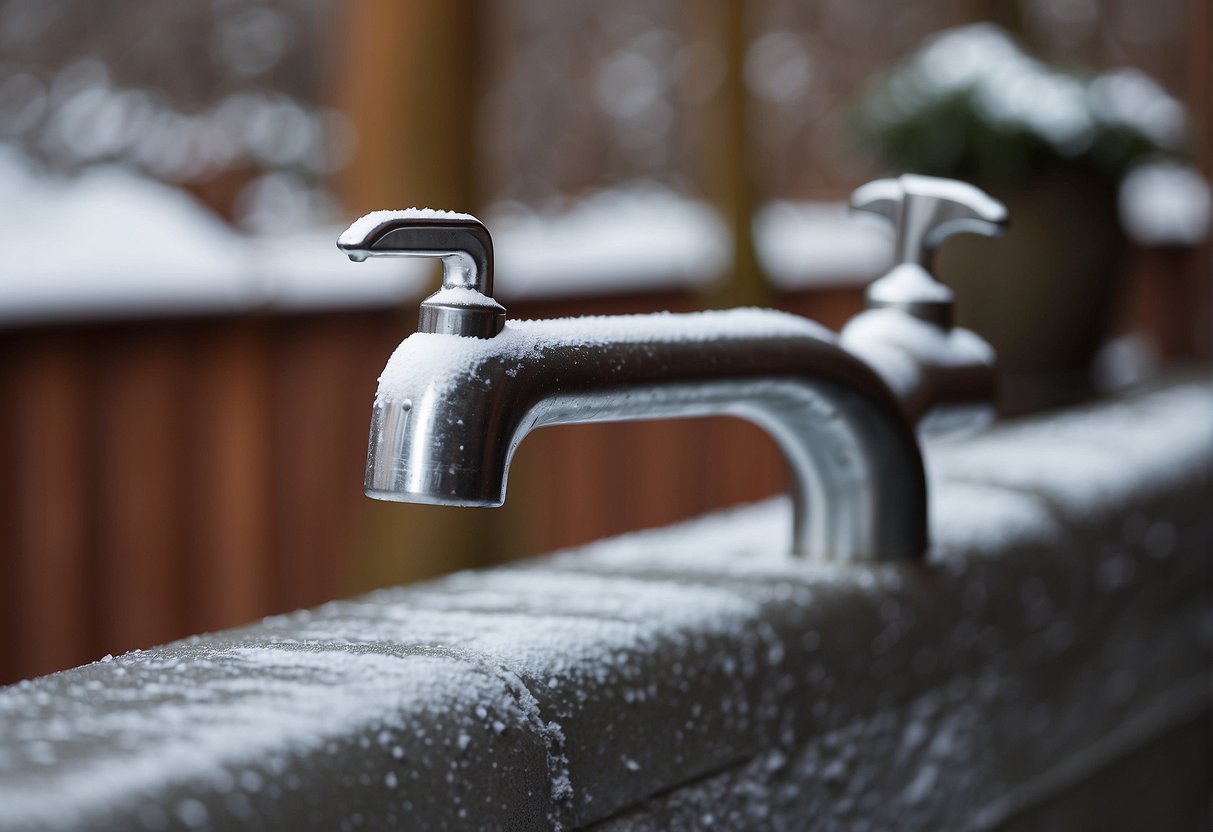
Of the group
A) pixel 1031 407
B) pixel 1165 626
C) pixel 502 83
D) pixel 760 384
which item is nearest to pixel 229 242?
pixel 502 83

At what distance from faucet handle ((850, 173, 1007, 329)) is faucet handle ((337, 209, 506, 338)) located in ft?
1.05

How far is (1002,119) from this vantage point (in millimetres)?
1447

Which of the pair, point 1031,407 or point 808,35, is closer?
point 1031,407

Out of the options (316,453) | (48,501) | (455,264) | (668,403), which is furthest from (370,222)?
(316,453)

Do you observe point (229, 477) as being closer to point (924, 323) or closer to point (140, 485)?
point (140, 485)

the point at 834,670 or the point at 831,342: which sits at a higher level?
the point at 831,342

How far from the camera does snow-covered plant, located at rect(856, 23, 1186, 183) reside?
4.76ft

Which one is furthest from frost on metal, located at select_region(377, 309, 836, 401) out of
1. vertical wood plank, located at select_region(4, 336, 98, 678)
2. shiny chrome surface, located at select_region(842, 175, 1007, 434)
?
vertical wood plank, located at select_region(4, 336, 98, 678)

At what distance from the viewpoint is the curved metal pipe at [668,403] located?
438 mm

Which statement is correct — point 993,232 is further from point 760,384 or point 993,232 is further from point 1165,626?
point 1165,626

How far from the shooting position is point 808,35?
3.03 metres

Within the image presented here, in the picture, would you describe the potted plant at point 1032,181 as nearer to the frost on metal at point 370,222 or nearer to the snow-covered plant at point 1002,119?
the snow-covered plant at point 1002,119

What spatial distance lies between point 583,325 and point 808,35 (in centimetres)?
270

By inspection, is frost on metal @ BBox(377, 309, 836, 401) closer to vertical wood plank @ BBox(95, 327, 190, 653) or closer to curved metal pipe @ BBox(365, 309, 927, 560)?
curved metal pipe @ BBox(365, 309, 927, 560)
